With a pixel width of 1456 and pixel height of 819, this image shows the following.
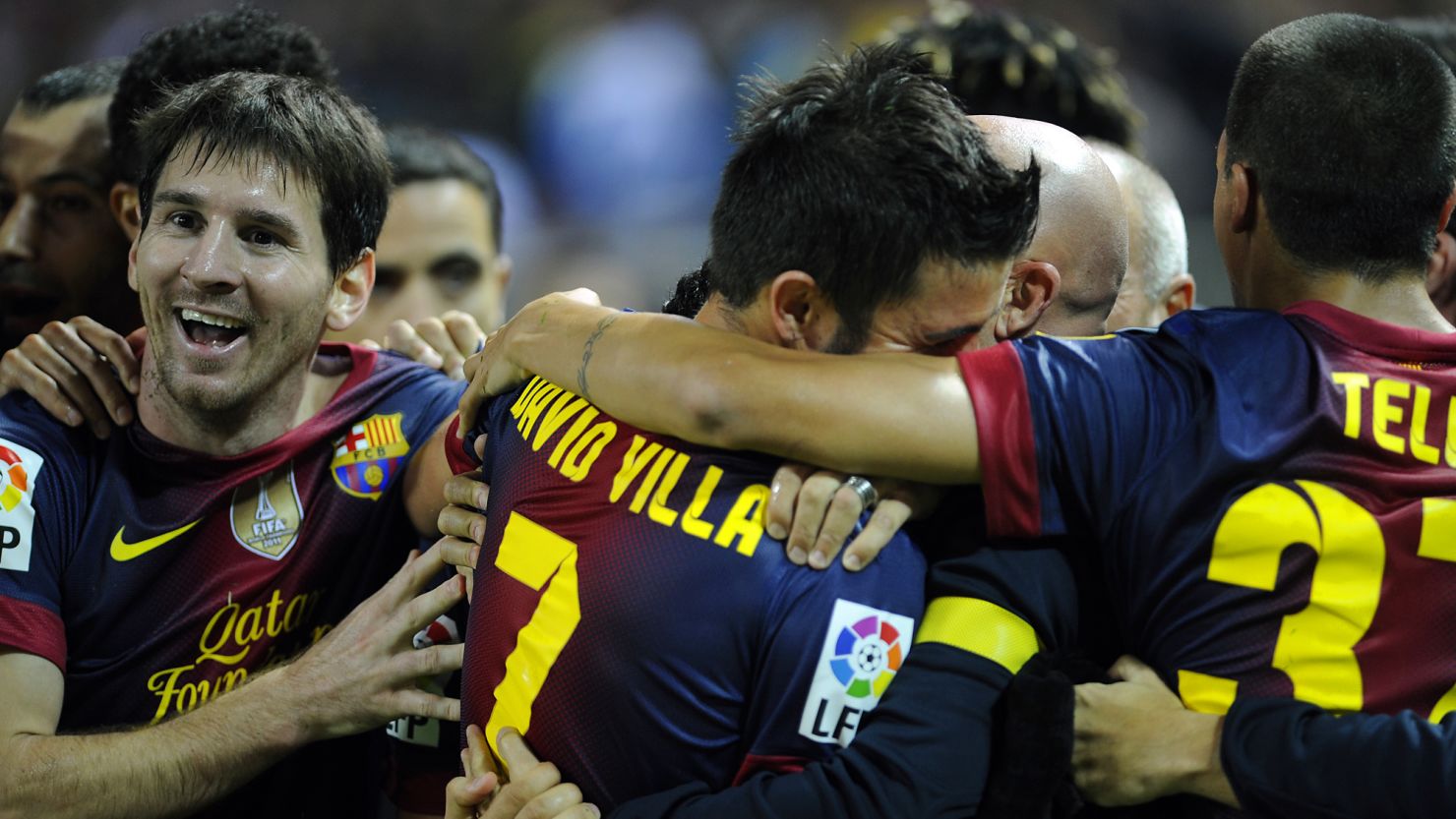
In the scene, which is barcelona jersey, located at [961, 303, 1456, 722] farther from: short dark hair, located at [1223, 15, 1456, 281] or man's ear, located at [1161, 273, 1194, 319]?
man's ear, located at [1161, 273, 1194, 319]

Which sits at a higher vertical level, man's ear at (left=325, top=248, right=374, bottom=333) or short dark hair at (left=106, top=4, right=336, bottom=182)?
short dark hair at (left=106, top=4, right=336, bottom=182)

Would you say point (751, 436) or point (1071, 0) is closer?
point (751, 436)

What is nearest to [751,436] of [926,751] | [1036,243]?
[926,751]

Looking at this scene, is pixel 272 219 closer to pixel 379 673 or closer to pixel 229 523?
pixel 229 523

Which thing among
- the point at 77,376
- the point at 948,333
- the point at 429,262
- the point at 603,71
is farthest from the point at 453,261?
the point at 603,71

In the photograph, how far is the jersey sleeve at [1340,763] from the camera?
1887 mm

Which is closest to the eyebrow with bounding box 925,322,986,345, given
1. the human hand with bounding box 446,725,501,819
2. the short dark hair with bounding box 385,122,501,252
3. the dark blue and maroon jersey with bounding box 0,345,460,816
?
the human hand with bounding box 446,725,501,819

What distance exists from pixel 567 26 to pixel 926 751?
25.4ft

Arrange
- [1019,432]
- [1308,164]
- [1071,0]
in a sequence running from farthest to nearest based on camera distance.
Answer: [1071,0]
[1308,164]
[1019,432]

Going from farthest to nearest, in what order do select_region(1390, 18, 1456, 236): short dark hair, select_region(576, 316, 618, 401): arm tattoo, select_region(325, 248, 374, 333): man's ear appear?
select_region(1390, 18, 1456, 236): short dark hair < select_region(325, 248, 374, 333): man's ear < select_region(576, 316, 618, 401): arm tattoo

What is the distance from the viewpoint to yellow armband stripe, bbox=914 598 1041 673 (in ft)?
6.69

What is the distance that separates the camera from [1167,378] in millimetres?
2111

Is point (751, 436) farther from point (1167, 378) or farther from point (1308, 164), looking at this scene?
point (1308, 164)

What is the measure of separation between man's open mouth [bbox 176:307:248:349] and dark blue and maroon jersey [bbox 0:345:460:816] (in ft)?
0.78
